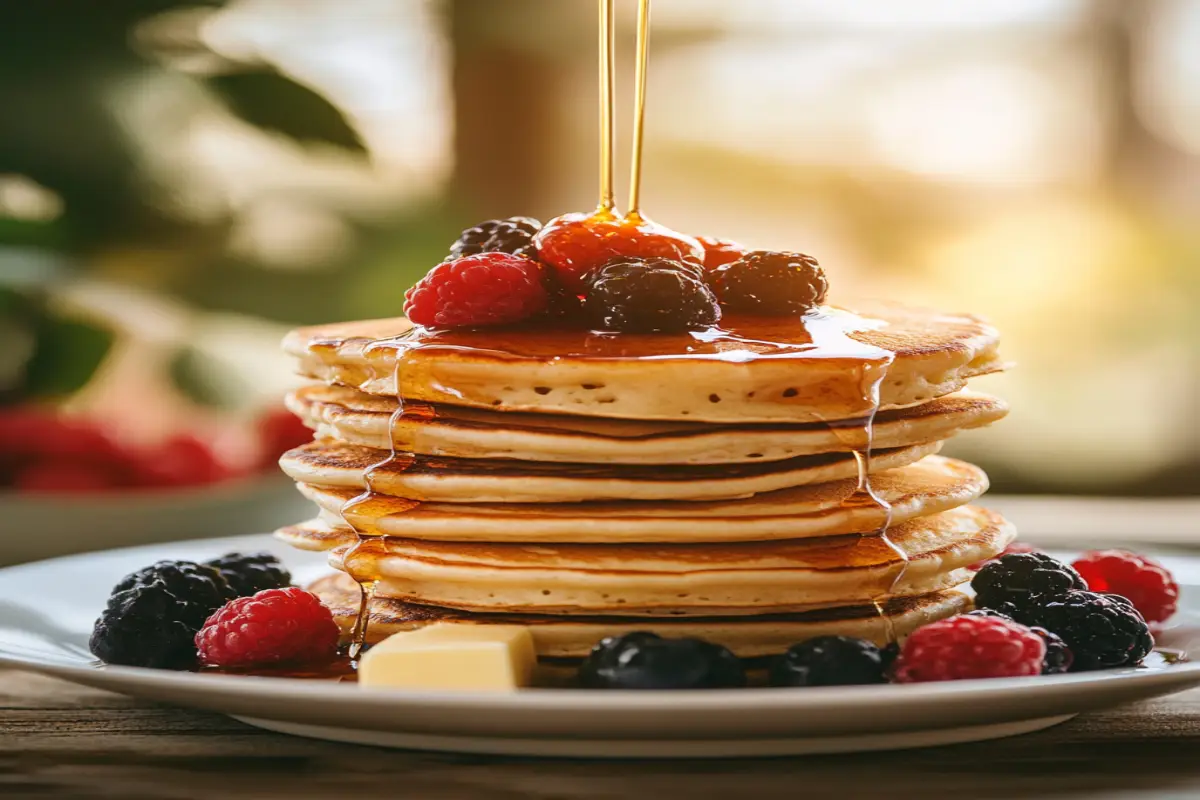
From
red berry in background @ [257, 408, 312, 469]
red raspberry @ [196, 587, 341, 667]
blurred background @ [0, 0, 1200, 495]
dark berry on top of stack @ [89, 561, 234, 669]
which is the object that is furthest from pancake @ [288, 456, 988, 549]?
blurred background @ [0, 0, 1200, 495]

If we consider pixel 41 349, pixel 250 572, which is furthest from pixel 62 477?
pixel 250 572

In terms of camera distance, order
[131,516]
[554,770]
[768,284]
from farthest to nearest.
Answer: [131,516]
[768,284]
[554,770]

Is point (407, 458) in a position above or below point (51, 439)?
below

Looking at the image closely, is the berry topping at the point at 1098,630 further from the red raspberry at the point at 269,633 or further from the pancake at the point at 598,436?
the red raspberry at the point at 269,633

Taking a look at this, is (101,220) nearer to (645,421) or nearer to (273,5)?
(273,5)

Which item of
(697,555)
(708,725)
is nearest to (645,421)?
(697,555)

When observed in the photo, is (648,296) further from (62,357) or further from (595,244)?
(62,357)
